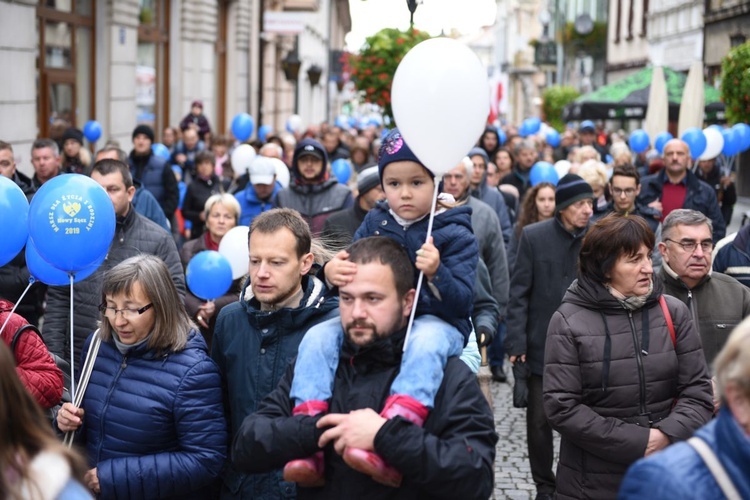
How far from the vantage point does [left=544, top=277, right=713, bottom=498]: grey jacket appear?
4176 mm

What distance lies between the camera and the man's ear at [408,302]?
10.6 ft

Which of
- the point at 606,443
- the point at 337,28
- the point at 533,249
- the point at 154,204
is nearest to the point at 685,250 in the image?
the point at 606,443

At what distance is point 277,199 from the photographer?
29.6 ft

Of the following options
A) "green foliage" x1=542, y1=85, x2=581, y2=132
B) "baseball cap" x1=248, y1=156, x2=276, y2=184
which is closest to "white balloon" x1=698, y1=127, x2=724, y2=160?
"baseball cap" x1=248, y1=156, x2=276, y2=184

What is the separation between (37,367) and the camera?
408 centimetres

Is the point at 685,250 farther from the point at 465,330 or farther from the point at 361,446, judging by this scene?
the point at 361,446

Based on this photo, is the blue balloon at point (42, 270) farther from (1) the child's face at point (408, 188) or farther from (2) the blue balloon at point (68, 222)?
(1) the child's face at point (408, 188)

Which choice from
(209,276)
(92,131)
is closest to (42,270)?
(209,276)

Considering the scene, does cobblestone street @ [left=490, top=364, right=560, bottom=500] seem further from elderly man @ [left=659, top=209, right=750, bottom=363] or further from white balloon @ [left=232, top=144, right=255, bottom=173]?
white balloon @ [left=232, top=144, right=255, bottom=173]

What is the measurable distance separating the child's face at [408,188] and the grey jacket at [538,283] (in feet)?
10.2

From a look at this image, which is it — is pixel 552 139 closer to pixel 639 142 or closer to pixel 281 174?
pixel 639 142

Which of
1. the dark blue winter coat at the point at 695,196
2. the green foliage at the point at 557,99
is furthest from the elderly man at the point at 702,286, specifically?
the green foliage at the point at 557,99

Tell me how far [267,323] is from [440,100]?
40.2 inches

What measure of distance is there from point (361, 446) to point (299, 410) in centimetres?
26
